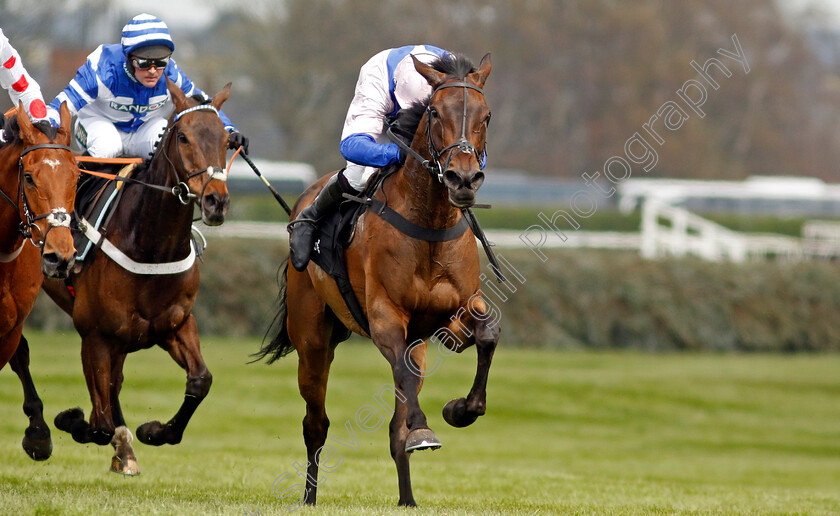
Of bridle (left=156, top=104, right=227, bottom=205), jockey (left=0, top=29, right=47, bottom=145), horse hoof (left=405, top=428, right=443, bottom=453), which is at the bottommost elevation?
horse hoof (left=405, top=428, right=443, bottom=453)

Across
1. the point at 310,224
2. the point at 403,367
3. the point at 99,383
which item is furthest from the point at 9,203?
the point at 403,367

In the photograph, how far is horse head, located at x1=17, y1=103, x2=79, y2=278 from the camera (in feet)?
16.6

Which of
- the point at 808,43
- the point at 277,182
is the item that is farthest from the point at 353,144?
the point at 808,43

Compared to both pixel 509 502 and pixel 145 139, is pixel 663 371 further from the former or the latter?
pixel 145 139

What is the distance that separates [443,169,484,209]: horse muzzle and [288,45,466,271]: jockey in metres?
0.79

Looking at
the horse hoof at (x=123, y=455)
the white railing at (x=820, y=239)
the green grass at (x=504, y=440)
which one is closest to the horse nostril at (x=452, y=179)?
the green grass at (x=504, y=440)

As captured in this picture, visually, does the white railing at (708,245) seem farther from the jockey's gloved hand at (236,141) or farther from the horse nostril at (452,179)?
the horse nostril at (452,179)

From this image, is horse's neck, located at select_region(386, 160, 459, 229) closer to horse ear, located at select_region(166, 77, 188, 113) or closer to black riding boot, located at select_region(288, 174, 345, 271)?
black riding boot, located at select_region(288, 174, 345, 271)

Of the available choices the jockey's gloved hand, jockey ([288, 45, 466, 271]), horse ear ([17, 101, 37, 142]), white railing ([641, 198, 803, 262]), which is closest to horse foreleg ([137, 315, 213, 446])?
jockey ([288, 45, 466, 271])

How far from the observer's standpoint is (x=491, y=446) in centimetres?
1178

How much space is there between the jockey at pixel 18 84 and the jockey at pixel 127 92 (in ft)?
2.00

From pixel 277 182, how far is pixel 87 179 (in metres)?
23.2

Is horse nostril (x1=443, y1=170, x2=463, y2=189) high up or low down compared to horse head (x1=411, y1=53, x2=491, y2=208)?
down

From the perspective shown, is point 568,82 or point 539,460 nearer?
point 539,460
